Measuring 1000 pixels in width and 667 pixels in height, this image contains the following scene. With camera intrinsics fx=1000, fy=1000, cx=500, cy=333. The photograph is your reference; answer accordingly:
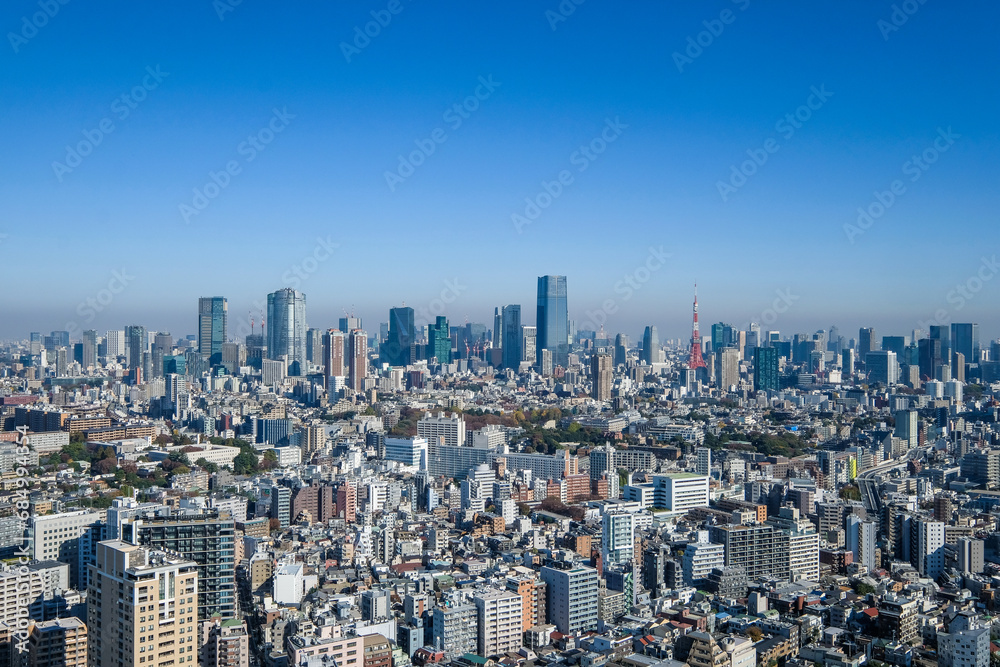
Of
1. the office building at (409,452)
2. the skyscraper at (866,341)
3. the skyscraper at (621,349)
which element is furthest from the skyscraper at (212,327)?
the skyscraper at (866,341)

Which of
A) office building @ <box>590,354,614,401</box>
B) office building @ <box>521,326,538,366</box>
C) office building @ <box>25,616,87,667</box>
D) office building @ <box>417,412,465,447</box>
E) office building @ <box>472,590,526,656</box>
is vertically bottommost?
office building @ <box>472,590,526,656</box>

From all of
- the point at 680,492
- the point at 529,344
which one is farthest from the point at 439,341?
the point at 680,492

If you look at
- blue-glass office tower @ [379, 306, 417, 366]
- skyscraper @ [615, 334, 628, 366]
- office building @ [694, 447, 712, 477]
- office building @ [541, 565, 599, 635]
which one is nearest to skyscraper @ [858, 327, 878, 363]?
skyscraper @ [615, 334, 628, 366]

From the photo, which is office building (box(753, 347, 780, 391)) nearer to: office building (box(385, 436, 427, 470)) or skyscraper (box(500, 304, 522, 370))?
skyscraper (box(500, 304, 522, 370))

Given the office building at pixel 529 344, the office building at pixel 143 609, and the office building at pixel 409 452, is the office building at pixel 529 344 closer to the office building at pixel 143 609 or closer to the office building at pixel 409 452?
the office building at pixel 409 452

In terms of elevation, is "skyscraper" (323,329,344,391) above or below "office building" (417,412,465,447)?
above

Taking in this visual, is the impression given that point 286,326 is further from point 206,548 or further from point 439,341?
point 206,548
